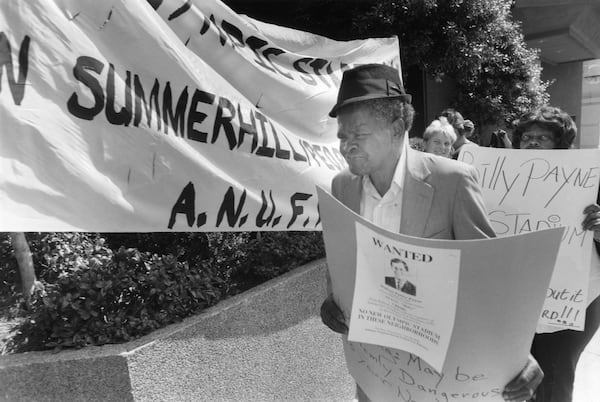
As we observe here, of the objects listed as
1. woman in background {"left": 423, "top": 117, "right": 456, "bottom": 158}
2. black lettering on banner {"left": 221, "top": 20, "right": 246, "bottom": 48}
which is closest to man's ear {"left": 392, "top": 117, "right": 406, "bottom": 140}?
black lettering on banner {"left": 221, "top": 20, "right": 246, "bottom": 48}

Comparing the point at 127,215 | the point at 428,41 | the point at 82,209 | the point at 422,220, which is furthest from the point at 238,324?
the point at 428,41

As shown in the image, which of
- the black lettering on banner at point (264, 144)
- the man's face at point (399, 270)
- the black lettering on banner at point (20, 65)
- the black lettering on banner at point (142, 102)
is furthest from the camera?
the black lettering on banner at point (264, 144)

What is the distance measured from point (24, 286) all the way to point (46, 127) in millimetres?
1462

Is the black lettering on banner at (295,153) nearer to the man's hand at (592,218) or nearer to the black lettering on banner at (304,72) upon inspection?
the black lettering on banner at (304,72)

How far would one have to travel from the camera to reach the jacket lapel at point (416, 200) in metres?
1.44

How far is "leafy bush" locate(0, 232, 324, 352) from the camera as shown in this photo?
2205 millimetres

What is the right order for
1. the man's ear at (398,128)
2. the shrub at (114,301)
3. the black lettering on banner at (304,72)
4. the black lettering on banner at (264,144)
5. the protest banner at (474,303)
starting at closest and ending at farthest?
the protest banner at (474,303) < the man's ear at (398,128) < the shrub at (114,301) < the black lettering on banner at (264,144) < the black lettering on banner at (304,72)

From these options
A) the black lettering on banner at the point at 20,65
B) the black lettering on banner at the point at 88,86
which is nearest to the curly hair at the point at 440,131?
the black lettering on banner at the point at 88,86

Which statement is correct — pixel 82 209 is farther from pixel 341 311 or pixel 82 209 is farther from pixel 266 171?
pixel 341 311

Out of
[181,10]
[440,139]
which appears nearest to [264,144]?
[181,10]

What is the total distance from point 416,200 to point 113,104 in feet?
4.39

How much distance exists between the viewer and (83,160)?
178 centimetres

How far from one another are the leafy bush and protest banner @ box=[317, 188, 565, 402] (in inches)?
56.4

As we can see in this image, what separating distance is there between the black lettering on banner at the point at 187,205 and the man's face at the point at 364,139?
0.95 m
